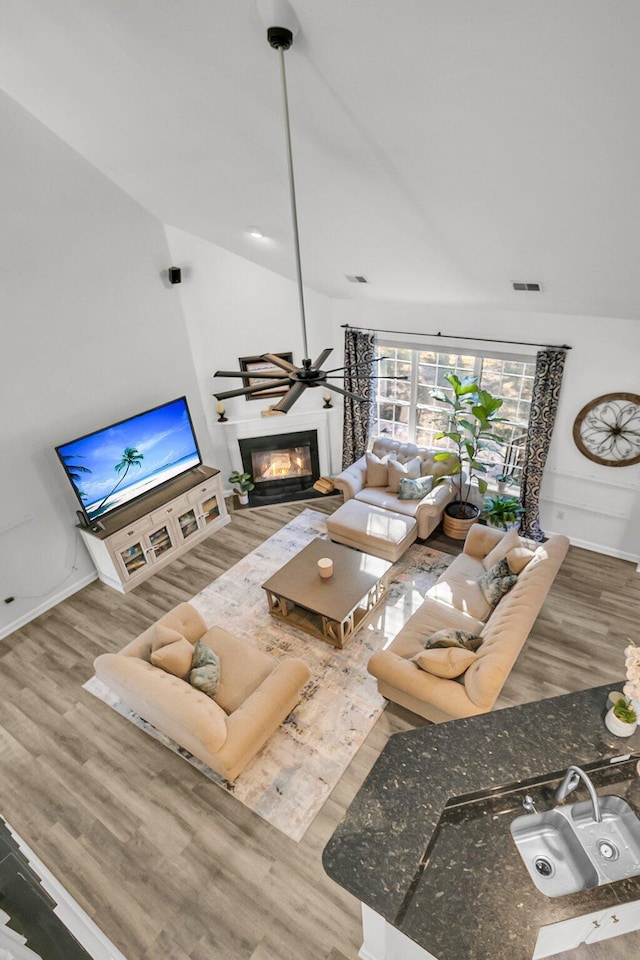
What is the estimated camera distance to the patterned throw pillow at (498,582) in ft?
13.7

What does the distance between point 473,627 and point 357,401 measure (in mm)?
3508

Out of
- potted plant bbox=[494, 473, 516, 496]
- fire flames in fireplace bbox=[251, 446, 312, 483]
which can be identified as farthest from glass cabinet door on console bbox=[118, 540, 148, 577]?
potted plant bbox=[494, 473, 516, 496]

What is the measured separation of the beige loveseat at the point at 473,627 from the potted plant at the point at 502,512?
60 cm

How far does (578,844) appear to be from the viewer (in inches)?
77.8

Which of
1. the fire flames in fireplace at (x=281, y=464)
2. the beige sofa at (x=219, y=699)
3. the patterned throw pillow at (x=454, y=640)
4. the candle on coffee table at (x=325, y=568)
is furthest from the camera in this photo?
the fire flames in fireplace at (x=281, y=464)

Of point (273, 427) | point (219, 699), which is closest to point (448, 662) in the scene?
point (219, 699)

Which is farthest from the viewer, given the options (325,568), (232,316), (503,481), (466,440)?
(232,316)

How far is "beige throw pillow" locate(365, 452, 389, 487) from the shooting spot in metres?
6.23

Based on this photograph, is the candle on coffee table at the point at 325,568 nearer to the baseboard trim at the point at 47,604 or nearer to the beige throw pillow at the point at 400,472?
the beige throw pillow at the point at 400,472

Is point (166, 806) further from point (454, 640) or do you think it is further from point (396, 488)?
point (396, 488)

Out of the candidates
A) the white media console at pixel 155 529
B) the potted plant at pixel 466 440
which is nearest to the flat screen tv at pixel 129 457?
the white media console at pixel 155 529

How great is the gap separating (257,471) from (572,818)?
5528 mm

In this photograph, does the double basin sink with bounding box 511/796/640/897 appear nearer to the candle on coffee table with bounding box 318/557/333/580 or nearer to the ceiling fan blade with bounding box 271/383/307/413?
the ceiling fan blade with bounding box 271/383/307/413

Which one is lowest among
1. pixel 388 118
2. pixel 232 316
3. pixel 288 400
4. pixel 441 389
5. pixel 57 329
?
pixel 441 389
